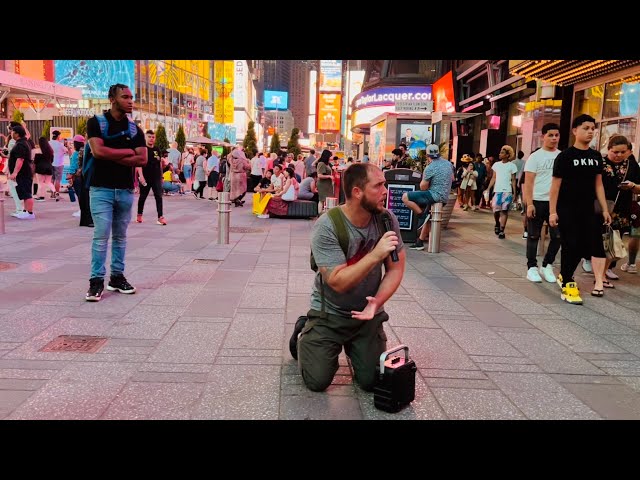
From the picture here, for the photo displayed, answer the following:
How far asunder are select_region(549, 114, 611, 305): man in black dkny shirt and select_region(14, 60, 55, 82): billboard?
2235 inches

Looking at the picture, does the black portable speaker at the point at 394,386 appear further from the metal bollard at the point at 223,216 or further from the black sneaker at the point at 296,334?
the metal bollard at the point at 223,216

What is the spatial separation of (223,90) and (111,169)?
398ft

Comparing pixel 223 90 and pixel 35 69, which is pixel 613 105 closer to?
pixel 35 69

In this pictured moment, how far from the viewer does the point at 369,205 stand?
3.53m

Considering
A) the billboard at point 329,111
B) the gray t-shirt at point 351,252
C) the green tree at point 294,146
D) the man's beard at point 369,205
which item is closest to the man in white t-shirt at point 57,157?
the gray t-shirt at point 351,252

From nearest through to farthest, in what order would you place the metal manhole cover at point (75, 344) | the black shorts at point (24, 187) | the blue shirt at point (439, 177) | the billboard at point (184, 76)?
the metal manhole cover at point (75, 344), the blue shirt at point (439, 177), the black shorts at point (24, 187), the billboard at point (184, 76)

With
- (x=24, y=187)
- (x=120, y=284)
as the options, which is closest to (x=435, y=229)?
(x=120, y=284)

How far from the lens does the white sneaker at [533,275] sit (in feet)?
23.9

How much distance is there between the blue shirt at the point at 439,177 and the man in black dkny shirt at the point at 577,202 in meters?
3.34

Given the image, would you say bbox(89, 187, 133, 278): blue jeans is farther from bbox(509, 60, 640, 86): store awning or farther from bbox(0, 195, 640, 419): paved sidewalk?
bbox(509, 60, 640, 86): store awning

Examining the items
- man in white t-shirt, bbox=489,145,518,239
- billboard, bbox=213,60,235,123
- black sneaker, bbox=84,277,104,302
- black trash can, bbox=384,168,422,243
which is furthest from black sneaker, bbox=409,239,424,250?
billboard, bbox=213,60,235,123
